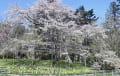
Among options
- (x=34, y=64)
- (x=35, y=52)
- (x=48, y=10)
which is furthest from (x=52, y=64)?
(x=48, y=10)

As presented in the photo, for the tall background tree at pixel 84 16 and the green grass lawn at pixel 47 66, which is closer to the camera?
the green grass lawn at pixel 47 66

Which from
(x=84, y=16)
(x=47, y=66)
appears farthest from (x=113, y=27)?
(x=47, y=66)

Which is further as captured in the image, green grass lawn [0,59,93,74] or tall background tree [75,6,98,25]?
tall background tree [75,6,98,25]

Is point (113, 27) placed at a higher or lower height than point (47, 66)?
higher

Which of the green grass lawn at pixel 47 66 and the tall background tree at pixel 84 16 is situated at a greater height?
the tall background tree at pixel 84 16

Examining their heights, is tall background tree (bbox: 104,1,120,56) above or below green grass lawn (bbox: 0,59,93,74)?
above

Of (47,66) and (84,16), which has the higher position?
(84,16)

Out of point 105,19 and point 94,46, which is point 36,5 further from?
point 105,19

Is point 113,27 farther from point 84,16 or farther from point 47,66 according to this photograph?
point 47,66

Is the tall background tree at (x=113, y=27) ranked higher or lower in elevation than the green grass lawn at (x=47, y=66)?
higher

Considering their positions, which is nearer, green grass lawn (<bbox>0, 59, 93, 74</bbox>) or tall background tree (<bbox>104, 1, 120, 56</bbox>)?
green grass lawn (<bbox>0, 59, 93, 74</bbox>)

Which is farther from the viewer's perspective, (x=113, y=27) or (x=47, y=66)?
(x=113, y=27)

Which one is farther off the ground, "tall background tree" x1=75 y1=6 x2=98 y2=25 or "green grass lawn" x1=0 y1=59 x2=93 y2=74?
"tall background tree" x1=75 y1=6 x2=98 y2=25

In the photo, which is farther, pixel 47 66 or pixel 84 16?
pixel 84 16
